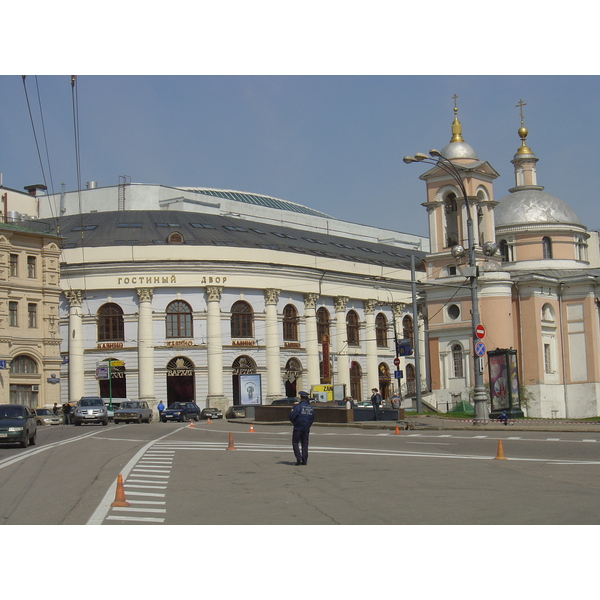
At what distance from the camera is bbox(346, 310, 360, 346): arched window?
279 ft

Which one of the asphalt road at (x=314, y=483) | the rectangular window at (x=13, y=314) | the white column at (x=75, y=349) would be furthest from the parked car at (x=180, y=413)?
the asphalt road at (x=314, y=483)

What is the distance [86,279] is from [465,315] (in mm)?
31152

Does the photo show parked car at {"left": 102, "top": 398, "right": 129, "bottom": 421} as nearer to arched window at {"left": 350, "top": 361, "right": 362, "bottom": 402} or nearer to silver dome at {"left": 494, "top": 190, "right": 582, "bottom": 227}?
arched window at {"left": 350, "top": 361, "right": 362, "bottom": 402}

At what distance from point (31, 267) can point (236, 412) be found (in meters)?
18.1

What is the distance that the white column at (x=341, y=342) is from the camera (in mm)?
81875

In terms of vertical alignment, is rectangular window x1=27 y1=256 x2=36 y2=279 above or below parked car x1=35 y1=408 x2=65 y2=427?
above

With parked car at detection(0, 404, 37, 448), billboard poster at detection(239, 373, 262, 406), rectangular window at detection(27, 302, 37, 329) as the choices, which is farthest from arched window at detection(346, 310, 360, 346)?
parked car at detection(0, 404, 37, 448)

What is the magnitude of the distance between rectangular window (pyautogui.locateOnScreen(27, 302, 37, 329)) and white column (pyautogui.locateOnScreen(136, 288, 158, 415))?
379 inches

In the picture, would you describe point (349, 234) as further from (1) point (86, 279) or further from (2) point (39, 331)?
(2) point (39, 331)

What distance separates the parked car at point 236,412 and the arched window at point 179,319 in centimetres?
897

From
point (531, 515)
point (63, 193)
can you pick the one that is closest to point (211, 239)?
point (63, 193)

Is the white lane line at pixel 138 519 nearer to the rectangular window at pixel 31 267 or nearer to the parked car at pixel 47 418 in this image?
the parked car at pixel 47 418

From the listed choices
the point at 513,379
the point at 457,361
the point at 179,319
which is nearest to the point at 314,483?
the point at 513,379

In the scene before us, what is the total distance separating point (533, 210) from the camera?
70.4m
